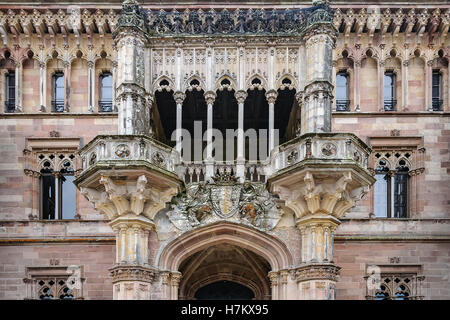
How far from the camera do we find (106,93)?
81.1 ft

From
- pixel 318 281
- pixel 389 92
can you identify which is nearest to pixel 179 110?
pixel 318 281

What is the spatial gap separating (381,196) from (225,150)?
4.86 meters

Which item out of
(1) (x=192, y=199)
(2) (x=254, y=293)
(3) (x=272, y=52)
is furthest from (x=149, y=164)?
(2) (x=254, y=293)

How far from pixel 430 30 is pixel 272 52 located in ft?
22.4

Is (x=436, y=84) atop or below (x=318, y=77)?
atop

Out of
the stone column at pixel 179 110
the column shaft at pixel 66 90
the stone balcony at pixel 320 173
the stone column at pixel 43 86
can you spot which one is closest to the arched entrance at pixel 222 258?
the stone balcony at pixel 320 173

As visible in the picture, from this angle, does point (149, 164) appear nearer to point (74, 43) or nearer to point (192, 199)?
point (192, 199)

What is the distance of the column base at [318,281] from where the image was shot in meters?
17.9

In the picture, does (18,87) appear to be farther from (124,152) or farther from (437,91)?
(437,91)

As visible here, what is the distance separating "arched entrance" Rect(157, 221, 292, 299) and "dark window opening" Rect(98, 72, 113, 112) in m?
6.19

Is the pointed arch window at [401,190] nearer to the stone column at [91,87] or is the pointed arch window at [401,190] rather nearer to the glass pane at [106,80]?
the glass pane at [106,80]

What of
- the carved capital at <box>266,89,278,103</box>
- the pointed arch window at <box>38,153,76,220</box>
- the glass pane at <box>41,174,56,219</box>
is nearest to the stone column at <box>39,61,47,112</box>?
the pointed arch window at <box>38,153,76,220</box>

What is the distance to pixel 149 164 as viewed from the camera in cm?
1791

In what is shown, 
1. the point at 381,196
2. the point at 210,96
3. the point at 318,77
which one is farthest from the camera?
the point at 381,196
